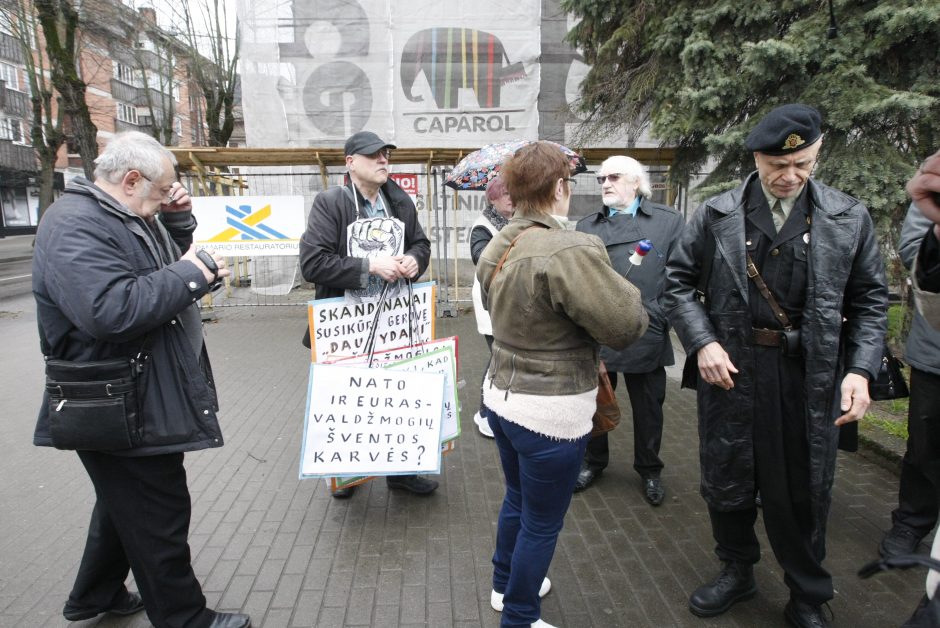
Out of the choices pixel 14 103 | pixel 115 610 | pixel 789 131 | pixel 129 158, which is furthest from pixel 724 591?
pixel 14 103

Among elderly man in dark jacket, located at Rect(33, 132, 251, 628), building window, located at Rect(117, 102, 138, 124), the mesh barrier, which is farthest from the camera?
building window, located at Rect(117, 102, 138, 124)

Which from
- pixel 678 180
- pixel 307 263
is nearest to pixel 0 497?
pixel 307 263

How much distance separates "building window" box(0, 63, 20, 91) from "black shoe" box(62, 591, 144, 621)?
40554 millimetres

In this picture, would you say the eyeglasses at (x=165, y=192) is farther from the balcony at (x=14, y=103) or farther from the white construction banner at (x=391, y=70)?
the balcony at (x=14, y=103)

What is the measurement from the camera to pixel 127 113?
136 ft

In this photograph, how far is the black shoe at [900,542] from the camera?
114 inches

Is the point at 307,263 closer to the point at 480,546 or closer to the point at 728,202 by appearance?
the point at 480,546

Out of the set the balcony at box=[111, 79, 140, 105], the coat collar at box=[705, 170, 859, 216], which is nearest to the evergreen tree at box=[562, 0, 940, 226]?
the coat collar at box=[705, 170, 859, 216]

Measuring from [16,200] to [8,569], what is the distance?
4145cm

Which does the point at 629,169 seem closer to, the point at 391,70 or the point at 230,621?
the point at 230,621

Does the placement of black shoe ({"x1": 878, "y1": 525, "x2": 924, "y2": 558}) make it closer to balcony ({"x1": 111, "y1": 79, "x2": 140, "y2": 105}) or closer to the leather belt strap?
the leather belt strap

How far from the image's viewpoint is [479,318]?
4.03m

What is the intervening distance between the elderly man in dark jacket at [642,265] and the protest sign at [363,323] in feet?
3.64

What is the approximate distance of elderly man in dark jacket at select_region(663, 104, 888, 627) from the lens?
215cm
